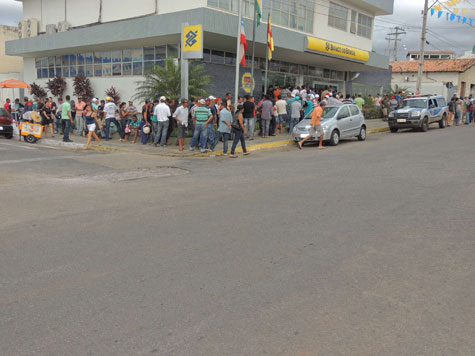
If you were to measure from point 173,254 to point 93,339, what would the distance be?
1835 mm

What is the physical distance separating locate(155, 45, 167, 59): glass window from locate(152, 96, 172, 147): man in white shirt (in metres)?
7.08

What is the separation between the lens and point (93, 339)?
3250 mm

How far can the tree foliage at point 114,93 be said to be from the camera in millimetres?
23766

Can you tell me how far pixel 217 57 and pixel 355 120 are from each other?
8.85m

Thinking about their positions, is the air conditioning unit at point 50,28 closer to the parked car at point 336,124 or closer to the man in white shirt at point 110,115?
the man in white shirt at point 110,115

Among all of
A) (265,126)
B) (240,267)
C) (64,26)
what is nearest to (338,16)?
(265,126)

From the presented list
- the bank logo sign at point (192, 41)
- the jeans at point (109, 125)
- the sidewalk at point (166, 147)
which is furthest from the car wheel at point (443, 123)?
the jeans at point (109, 125)

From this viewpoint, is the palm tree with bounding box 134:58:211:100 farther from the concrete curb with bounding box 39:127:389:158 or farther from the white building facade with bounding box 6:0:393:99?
the concrete curb with bounding box 39:127:389:158

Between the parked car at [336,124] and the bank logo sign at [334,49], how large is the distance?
6992 millimetres

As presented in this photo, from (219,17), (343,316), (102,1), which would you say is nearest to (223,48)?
(219,17)

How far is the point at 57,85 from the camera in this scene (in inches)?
1089

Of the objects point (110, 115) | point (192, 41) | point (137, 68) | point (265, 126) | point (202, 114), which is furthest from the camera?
point (137, 68)

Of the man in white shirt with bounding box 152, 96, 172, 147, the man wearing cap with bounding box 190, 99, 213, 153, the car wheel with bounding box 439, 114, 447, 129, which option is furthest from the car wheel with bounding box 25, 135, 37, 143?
the car wheel with bounding box 439, 114, 447, 129

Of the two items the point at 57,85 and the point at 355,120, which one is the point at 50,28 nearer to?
the point at 57,85
